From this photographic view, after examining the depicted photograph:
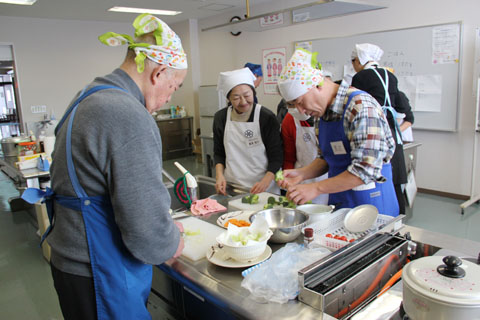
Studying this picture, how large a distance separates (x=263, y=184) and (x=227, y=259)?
941 millimetres

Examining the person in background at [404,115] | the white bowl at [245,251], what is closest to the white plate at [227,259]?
the white bowl at [245,251]

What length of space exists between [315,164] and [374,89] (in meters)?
1.19

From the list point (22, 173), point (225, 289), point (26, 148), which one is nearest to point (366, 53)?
point (225, 289)

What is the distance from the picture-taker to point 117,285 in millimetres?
1032

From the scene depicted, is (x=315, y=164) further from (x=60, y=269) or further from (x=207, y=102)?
(x=207, y=102)

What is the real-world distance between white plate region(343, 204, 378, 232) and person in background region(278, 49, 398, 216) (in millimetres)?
114

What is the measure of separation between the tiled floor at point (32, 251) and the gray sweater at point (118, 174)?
175 centimetres

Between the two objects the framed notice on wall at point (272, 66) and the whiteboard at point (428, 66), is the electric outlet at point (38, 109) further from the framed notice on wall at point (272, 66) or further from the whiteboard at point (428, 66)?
the whiteboard at point (428, 66)

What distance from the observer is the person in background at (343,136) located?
4.58 ft

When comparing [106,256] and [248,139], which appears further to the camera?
[248,139]

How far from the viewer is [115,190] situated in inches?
36.3

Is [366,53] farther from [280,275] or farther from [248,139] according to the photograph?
[280,275]

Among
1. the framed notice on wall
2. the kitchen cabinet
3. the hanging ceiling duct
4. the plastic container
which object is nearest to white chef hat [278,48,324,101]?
the hanging ceiling duct

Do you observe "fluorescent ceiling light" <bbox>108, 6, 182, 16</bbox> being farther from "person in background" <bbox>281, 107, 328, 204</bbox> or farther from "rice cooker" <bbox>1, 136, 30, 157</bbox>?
"person in background" <bbox>281, 107, 328, 204</bbox>
